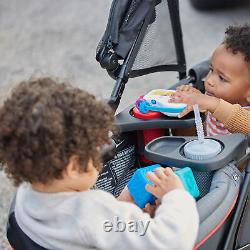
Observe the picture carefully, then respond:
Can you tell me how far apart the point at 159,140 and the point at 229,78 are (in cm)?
38

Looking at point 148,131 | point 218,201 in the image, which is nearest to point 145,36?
point 148,131

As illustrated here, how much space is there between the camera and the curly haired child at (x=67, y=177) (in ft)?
3.49

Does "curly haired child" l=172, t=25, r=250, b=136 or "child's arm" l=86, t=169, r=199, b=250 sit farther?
"curly haired child" l=172, t=25, r=250, b=136

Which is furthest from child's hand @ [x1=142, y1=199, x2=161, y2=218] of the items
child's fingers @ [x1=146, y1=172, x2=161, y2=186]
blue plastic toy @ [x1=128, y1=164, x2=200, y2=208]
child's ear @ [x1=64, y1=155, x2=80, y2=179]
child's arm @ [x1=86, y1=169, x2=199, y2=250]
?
child's ear @ [x1=64, y1=155, x2=80, y2=179]

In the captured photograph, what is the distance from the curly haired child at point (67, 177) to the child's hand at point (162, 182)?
0.14ft

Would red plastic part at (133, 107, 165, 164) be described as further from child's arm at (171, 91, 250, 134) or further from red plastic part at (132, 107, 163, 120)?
child's arm at (171, 91, 250, 134)

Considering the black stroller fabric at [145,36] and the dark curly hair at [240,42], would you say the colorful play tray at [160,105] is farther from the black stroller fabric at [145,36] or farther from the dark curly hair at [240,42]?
the dark curly hair at [240,42]

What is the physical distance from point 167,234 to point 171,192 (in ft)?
0.35

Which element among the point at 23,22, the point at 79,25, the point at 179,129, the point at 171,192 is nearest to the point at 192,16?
the point at 79,25

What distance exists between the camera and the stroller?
4.38 ft

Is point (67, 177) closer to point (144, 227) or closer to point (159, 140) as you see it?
point (144, 227)

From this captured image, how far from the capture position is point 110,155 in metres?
1.70

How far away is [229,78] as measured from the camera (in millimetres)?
1813

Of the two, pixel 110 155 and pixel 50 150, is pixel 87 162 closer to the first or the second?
pixel 50 150
